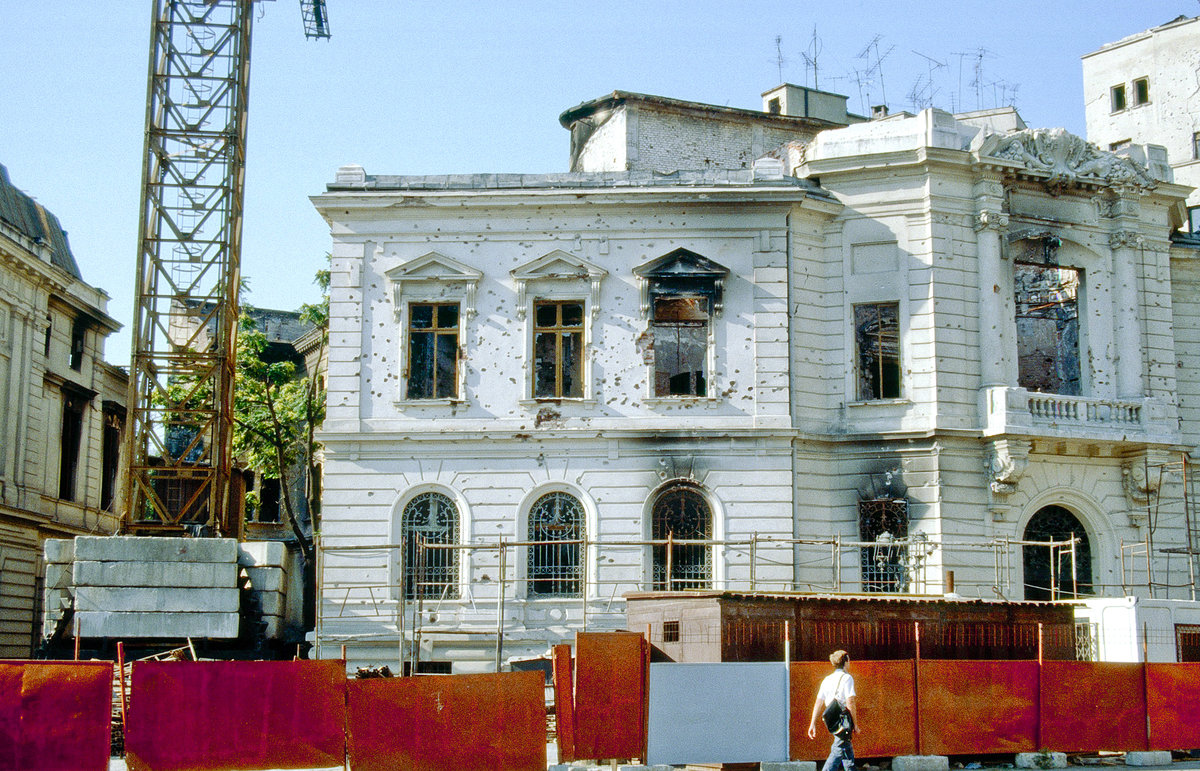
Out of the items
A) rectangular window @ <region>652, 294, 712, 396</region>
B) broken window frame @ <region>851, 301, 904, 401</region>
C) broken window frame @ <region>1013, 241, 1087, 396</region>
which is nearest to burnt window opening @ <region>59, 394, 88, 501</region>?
rectangular window @ <region>652, 294, 712, 396</region>

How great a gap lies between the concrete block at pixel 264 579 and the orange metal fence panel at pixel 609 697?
37.8 ft

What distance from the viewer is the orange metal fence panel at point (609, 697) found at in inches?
658

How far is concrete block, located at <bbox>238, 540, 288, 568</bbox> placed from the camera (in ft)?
87.4

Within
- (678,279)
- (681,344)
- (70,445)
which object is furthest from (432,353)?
(70,445)

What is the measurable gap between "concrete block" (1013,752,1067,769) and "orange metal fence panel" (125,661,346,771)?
30.6 feet

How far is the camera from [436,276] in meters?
27.0

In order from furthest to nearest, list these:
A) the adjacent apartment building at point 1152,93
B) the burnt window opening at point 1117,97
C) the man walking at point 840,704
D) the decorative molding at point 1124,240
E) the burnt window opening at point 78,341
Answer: the burnt window opening at point 1117,97
the adjacent apartment building at point 1152,93
the burnt window opening at point 78,341
the decorative molding at point 1124,240
the man walking at point 840,704

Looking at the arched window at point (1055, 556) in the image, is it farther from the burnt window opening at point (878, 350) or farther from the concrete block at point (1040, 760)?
the concrete block at point (1040, 760)

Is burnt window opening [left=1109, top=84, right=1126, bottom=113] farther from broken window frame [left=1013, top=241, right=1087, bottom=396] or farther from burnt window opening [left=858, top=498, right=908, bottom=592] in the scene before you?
burnt window opening [left=858, top=498, right=908, bottom=592]

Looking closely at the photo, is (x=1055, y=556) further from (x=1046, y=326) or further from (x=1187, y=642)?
(x=1046, y=326)

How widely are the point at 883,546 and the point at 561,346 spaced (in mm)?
7607

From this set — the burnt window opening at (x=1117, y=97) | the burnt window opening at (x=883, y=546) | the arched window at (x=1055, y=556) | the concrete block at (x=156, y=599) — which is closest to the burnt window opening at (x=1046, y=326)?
the arched window at (x=1055, y=556)

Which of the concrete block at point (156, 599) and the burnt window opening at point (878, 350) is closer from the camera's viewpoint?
the concrete block at point (156, 599)

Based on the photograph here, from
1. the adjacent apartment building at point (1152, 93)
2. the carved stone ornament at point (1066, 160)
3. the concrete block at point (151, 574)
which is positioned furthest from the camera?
the adjacent apartment building at point (1152, 93)
